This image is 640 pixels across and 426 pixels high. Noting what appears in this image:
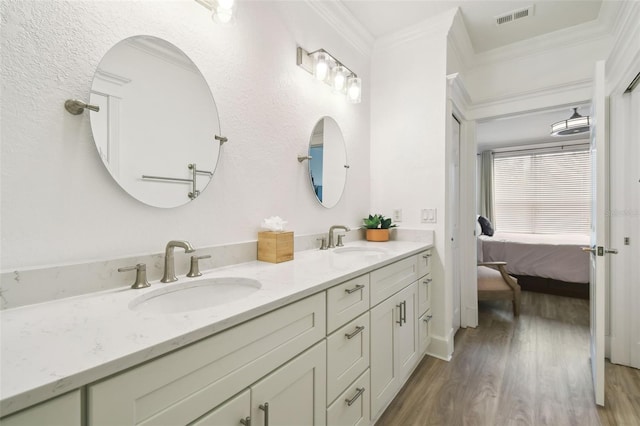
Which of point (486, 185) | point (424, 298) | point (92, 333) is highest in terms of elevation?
point (486, 185)

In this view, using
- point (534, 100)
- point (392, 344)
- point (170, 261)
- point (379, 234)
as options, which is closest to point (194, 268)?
point (170, 261)

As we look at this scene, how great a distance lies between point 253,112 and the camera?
152cm

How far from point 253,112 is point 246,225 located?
1.98 feet

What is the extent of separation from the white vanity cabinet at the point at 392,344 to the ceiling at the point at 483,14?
1999 mm

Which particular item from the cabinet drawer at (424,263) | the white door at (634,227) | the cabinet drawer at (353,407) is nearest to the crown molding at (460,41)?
the white door at (634,227)

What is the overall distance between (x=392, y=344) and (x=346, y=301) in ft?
1.99

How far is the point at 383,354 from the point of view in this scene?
4.98ft

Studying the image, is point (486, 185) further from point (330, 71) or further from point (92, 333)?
point (92, 333)

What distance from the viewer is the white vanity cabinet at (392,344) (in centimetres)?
145

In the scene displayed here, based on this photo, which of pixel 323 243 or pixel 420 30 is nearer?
pixel 323 243

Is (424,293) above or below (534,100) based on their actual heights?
below

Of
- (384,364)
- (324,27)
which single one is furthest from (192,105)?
(384,364)

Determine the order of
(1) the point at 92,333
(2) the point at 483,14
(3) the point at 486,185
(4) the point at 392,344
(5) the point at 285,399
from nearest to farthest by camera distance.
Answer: (1) the point at 92,333 → (5) the point at 285,399 → (4) the point at 392,344 → (2) the point at 483,14 → (3) the point at 486,185

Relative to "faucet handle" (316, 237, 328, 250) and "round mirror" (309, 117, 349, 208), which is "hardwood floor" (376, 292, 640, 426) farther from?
"round mirror" (309, 117, 349, 208)
